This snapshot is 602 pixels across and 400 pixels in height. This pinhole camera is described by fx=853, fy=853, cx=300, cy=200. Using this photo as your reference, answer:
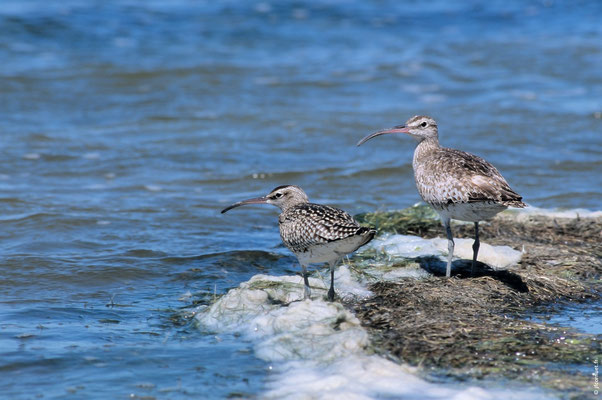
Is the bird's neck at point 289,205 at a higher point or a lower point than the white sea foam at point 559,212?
higher

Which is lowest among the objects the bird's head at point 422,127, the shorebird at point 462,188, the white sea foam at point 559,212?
the white sea foam at point 559,212

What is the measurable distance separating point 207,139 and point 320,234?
695 cm

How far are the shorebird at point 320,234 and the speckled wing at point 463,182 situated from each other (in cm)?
83

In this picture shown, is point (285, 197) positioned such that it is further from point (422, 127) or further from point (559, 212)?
point (559, 212)

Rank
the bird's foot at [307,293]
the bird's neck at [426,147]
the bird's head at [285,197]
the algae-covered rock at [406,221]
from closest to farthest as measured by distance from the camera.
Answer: the bird's foot at [307,293]
the bird's head at [285,197]
the bird's neck at [426,147]
the algae-covered rock at [406,221]

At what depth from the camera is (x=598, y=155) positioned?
1164cm

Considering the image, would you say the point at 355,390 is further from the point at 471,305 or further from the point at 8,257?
the point at 8,257

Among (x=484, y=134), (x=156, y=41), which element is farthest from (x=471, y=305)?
(x=156, y=41)

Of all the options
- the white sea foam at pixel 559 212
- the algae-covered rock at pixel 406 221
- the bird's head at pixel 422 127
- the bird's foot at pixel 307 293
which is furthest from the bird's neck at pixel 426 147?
the bird's foot at pixel 307 293

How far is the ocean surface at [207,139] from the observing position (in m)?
5.93

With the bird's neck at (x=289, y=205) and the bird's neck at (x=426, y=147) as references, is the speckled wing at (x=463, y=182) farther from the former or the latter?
the bird's neck at (x=289, y=205)

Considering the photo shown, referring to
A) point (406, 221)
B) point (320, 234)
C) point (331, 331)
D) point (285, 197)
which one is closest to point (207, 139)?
point (406, 221)

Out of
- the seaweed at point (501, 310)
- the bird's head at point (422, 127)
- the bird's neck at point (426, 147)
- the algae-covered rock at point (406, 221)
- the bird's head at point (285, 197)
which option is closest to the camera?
the seaweed at point (501, 310)

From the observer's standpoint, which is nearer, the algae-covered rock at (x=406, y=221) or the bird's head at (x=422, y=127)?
the bird's head at (x=422, y=127)
